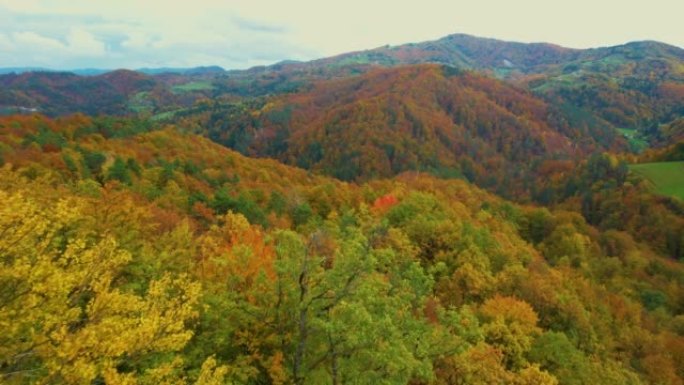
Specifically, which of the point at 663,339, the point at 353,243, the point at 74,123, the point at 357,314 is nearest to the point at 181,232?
the point at 353,243

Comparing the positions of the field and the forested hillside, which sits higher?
the forested hillside

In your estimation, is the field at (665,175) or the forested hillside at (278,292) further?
the field at (665,175)

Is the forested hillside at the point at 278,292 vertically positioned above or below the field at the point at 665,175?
above

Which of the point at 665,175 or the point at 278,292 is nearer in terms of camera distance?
the point at 278,292

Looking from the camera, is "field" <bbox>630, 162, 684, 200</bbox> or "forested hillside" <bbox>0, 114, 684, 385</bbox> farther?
"field" <bbox>630, 162, 684, 200</bbox>
